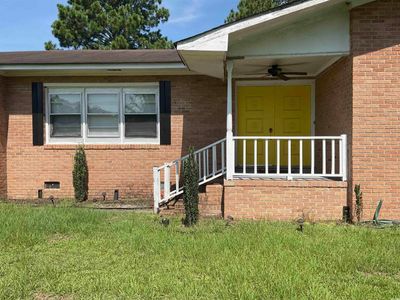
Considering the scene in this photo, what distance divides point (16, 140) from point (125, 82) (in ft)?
→ 11.2

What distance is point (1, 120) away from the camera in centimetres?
1017

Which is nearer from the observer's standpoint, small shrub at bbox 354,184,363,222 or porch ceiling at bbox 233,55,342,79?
small shrub at bbox 354,184,363,222

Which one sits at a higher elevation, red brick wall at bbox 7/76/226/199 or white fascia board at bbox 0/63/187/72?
white fascia board at bbox 0/63/187/72

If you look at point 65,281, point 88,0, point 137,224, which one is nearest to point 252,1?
point 88,0

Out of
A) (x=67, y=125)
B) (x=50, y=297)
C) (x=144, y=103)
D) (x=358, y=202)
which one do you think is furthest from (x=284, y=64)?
(x=50, y=297)

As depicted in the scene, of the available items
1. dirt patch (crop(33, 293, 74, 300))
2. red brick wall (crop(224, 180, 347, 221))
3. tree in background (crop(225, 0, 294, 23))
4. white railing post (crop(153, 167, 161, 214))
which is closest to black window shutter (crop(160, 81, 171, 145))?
white railing post (crop(153, 167, 161, 214))

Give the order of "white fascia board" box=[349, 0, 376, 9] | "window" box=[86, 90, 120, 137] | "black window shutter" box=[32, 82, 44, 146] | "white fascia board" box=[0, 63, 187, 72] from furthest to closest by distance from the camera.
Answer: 1. "window" box=[86, 90, 120, 137]
2. "black window shutter" box=[32, 82, 44, 146]
3. "white fascia board" box=[0, 63, 187, 72]
4. "white fascia board" box=[349, 0, 376, 9]

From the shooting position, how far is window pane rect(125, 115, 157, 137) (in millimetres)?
10352

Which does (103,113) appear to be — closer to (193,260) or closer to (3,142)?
(3,142)

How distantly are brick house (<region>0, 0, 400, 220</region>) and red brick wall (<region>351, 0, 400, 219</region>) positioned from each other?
0.02 metres

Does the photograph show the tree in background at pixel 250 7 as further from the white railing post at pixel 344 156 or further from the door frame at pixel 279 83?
the white railing post at pixel 344 156

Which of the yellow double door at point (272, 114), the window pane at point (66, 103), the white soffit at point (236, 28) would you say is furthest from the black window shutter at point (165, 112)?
the white soffit at point (236, 28)

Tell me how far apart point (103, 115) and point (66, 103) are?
1088 mm

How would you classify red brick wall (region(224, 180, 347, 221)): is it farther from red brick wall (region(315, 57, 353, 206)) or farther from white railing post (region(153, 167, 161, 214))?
white railing post (region(153, 167, 161, 214))
